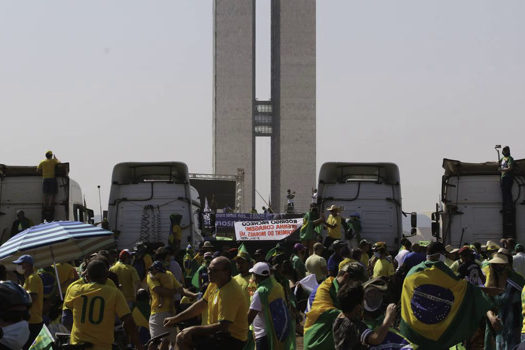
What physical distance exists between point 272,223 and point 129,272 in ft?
34.4

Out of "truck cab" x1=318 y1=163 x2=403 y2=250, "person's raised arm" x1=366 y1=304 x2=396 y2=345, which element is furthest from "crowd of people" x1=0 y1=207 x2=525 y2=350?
"truck cab" x1=318 y1=163 x2=403 y2=250

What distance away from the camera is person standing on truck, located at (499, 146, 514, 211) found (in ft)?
61.4

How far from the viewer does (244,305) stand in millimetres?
7516

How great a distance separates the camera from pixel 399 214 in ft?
65.1

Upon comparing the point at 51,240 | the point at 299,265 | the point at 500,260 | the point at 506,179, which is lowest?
the point at 299,265

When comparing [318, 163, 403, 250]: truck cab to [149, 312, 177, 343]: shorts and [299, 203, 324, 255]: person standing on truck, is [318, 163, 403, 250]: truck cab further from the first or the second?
[149, 312, 177, 343]: shorts

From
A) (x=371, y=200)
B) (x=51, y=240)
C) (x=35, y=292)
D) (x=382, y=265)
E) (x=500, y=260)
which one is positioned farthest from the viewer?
(x=371, y=200)

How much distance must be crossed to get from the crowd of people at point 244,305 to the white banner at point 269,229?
8.16 m

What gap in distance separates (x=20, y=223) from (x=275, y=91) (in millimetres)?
76222

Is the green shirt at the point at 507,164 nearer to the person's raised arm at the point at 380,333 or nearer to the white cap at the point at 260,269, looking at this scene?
the white cap at the point at 260,269

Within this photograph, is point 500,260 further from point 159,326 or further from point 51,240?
point 51,240

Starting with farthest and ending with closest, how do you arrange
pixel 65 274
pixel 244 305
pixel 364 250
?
pixel 364 250 < pixel 65 274 < pixel 244 305

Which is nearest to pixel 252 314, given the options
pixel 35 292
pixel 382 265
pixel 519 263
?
pixel 35 292

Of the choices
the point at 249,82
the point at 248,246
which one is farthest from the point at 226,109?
the point at 248,246
